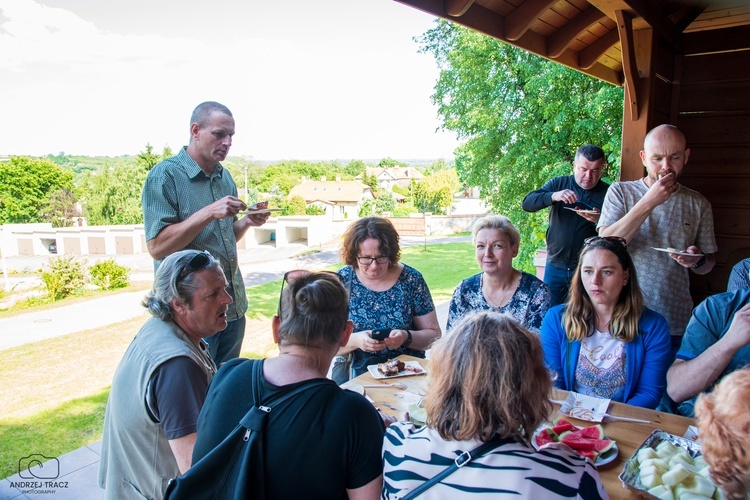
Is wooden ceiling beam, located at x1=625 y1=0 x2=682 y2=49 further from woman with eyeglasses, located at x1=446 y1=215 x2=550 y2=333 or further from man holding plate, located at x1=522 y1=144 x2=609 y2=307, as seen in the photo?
woman with eyeglasses, located at x1=446 y1=215 x2=550 y2=333

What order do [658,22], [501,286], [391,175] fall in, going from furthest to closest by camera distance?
[391,175] < [658,22] < [501,286]

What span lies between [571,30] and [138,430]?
3449mm

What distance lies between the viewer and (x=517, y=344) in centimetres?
102

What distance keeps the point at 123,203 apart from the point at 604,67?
1315 inches

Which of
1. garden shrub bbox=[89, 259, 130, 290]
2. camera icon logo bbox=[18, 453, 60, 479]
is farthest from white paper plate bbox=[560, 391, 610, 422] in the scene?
garden shrub bbox=[89, 259, 130, 290]

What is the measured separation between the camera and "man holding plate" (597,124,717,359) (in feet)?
7.66

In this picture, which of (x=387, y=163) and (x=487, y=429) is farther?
(x=387, y=163)

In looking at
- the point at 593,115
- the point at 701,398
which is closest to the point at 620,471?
the point at 701,398

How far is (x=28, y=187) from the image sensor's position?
20.4 meters

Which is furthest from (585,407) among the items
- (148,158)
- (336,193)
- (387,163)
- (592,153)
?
(387,163)

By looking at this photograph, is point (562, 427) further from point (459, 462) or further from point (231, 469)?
point (231, 469)

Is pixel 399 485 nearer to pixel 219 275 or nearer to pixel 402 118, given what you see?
pixel 219 275

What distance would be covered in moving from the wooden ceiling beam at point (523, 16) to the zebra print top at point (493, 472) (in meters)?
2.53

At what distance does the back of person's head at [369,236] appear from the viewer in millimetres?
2393
